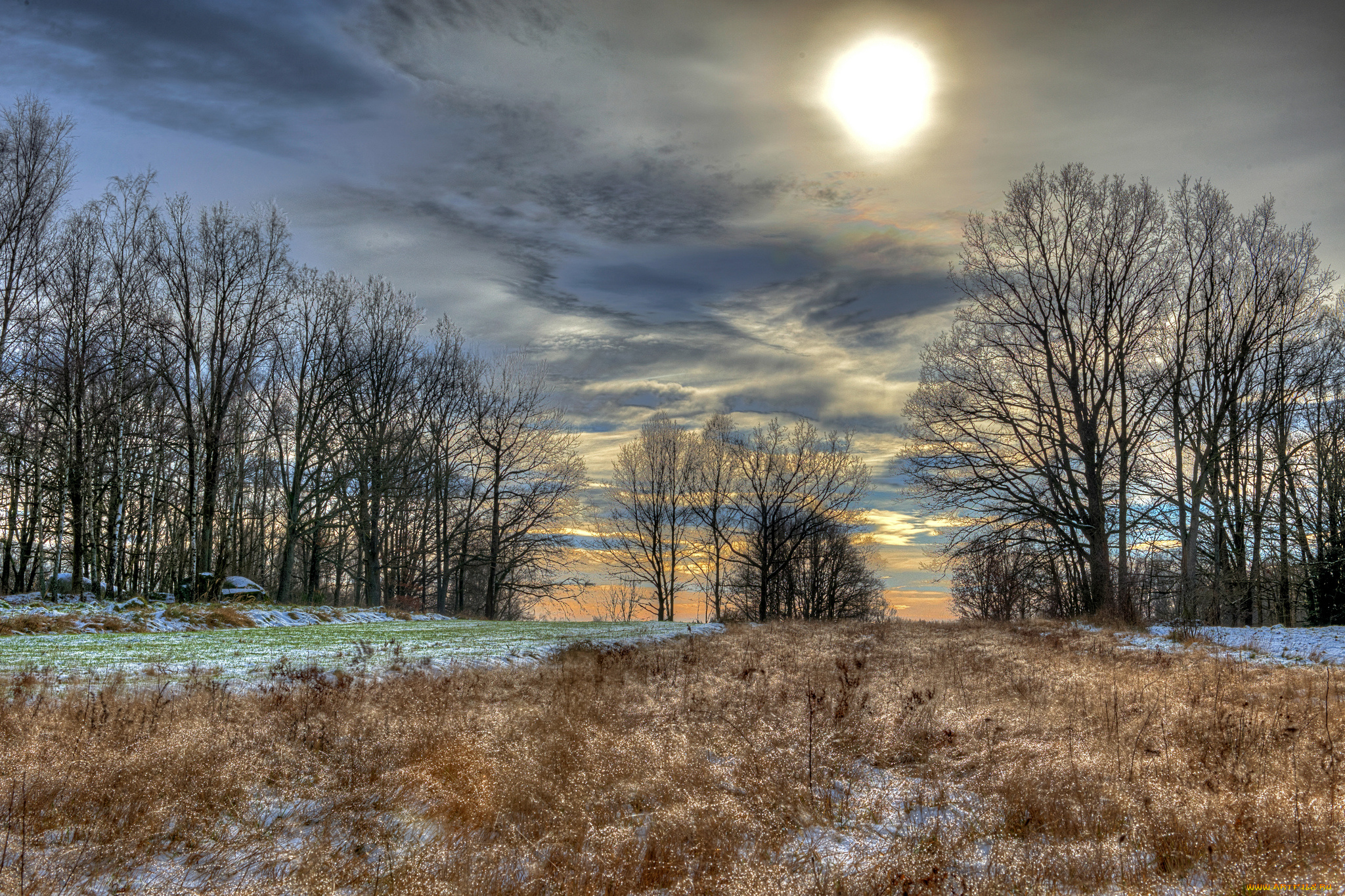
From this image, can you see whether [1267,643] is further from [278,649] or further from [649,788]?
[278,649]

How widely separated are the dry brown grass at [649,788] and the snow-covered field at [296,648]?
5.13ft

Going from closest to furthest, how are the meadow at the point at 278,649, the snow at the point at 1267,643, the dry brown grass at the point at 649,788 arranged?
1. the dry brown grass at the point at 649,788
2. the meadow at the point at 278,649
3. the snow at the point at 1267,643

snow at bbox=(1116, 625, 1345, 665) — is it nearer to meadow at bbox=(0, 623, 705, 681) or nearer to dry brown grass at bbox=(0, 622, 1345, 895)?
dry brown grass at bbox=(0, 622, 1345, 895)

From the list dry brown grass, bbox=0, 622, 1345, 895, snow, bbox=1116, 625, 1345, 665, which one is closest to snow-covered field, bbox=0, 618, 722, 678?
dry brown grass, bbox=0, 622, 1345, 895

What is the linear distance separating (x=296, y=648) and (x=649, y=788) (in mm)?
9231

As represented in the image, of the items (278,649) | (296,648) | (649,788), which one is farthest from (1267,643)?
(278,649)

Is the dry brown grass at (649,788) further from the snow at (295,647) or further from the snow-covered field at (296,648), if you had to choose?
the snow-covered field at (296,648)

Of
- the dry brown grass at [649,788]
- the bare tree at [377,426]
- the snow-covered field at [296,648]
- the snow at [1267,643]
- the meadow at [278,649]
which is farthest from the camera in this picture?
the bare tree at [377,426]

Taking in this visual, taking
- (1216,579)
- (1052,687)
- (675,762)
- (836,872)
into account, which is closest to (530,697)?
(675,762)

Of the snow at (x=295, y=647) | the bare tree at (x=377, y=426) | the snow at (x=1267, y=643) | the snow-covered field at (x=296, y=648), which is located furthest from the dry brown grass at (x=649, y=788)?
the bare tree at (x=377, y=426)

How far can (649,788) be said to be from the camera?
18.4 ft

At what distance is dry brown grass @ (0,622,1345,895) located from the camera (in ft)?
14.6

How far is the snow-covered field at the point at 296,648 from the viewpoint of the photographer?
9.73m

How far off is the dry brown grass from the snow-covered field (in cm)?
156
